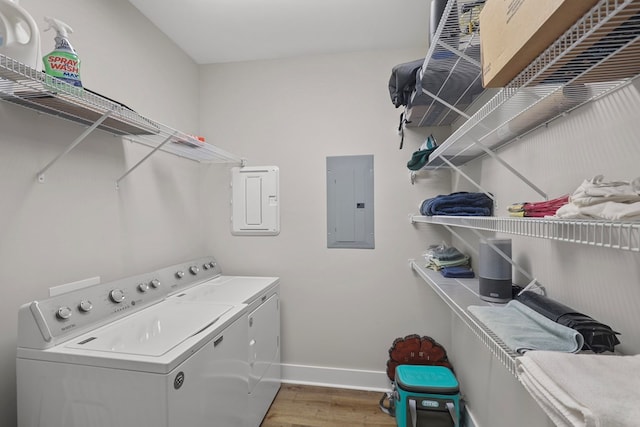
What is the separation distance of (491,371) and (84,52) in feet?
8.92

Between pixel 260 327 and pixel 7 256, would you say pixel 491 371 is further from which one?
pixel 7 256

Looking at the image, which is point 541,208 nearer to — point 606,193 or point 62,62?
point 606,193

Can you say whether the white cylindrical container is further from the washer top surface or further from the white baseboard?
the white baseboard

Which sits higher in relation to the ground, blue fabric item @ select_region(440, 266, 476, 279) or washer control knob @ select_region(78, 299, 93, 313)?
blue fabric item @ select_region(440, 266, 476, 279)

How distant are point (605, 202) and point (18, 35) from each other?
1.70 metres

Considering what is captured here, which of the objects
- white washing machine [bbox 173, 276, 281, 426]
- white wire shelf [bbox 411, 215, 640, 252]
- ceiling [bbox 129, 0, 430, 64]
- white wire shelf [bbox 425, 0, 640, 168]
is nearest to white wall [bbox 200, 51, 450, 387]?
ceiling [bbox 129, 0, 430, 64]

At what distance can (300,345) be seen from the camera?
238cm

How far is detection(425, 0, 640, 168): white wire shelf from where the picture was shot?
0.50m

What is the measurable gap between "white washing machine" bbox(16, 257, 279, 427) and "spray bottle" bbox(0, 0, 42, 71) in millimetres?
885

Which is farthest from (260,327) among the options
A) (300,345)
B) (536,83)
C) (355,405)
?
(536,83)

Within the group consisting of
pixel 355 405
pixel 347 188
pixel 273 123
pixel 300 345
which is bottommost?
pixel 355 405

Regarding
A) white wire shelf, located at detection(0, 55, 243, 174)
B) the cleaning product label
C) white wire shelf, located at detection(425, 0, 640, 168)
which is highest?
the cleaning product label

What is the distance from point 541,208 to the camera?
2.73 feet

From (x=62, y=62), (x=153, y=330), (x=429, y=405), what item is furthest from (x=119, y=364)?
(x=429, y=405)
